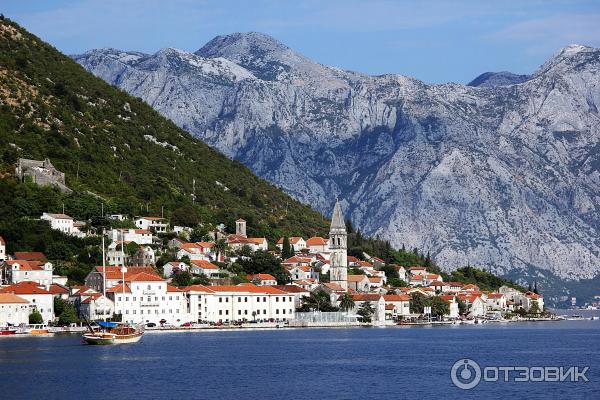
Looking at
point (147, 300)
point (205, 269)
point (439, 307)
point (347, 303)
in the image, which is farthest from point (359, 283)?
point (147, 300)

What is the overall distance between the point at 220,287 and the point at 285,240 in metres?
32.4

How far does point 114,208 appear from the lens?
16525 centimetres

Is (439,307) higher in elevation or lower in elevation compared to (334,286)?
lower

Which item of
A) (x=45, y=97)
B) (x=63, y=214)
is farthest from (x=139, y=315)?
(x=45, y=97)

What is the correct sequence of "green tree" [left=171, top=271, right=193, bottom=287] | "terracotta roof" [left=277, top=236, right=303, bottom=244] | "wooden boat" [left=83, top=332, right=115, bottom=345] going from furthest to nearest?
1. "terracotta roof" [left=277, top=236, right=303, bottom=244]
2. "green tree" [left=171, top=271, right=193, bottom=287]
3. "wooden boat" [left=83, top=332, right=115, bottom=345]

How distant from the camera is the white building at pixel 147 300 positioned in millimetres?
138250

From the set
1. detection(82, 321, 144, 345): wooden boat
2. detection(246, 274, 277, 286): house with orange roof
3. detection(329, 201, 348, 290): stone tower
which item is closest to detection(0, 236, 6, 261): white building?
detection(82, 321, 144, 345): wooden boat

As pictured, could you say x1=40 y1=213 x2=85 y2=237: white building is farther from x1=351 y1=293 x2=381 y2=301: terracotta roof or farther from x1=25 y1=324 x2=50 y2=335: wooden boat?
x1=351 y1=293 x2=381 y2=301: terracotta roof

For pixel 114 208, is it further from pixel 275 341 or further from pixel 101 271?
pixel 275 341

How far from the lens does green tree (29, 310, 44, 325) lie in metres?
132

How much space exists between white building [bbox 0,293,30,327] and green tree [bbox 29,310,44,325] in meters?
0.44

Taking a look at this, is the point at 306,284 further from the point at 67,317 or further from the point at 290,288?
the point at 67,317

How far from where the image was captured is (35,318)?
5197 inches

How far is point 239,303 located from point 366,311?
2201 centimetres
